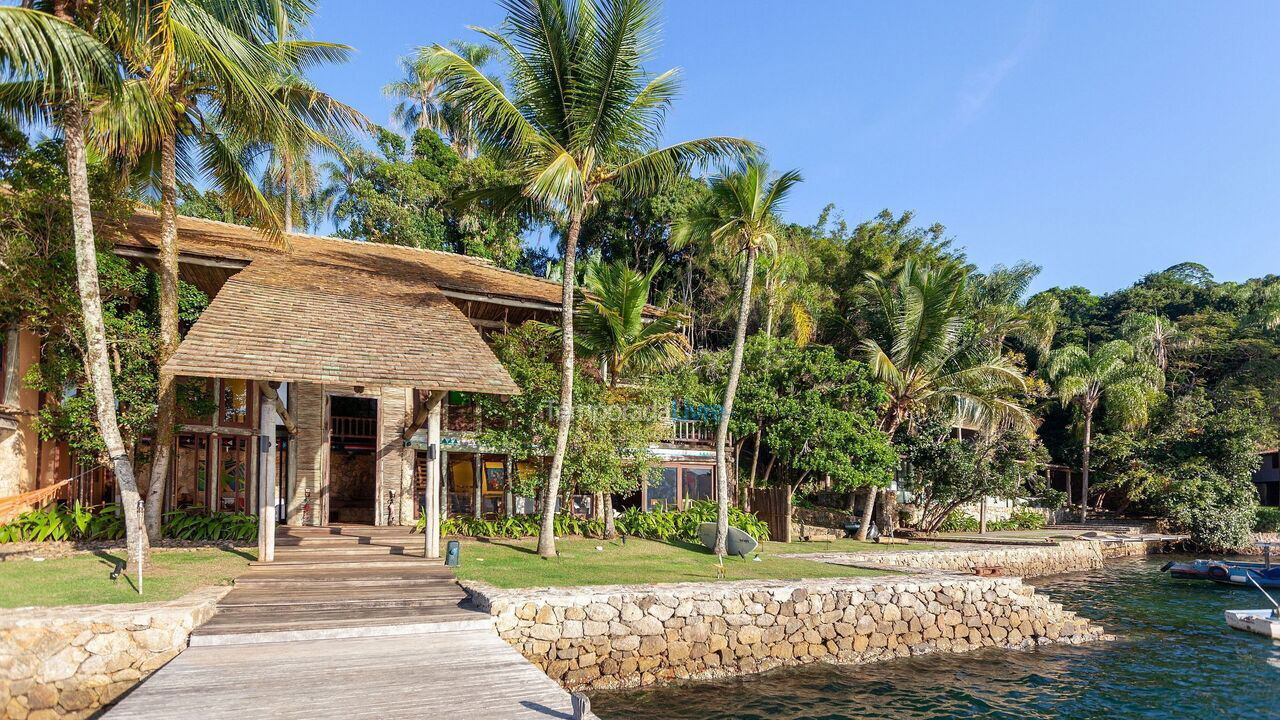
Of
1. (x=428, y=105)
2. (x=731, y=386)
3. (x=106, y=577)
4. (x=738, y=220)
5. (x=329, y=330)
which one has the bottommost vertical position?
(x=106, y=577)

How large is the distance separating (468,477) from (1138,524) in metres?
30.5

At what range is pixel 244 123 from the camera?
500 inches

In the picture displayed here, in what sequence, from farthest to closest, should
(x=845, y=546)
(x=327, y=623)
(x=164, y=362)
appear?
(x=845, y=546) → (x=164, y=362) → (x=327, y=623)

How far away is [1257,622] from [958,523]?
52.6ft

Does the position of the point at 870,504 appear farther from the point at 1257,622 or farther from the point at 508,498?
the point at 508,498

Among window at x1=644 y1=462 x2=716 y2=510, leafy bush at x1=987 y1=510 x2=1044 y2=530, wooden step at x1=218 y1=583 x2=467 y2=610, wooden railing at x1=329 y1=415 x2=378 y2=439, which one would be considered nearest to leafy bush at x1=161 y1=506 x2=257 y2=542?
wooden railing at x1=329 y1=415 x2=378 y2=439

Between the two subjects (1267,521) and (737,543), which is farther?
(1267,521)

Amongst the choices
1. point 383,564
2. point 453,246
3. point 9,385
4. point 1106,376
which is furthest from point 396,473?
point 1106,376

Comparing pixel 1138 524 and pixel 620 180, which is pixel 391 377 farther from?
pixel 1138 524

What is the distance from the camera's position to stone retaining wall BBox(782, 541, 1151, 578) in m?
19.2

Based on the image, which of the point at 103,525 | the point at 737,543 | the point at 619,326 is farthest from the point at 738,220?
the point at 103,525

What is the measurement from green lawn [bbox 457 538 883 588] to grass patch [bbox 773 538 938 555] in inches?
68.7

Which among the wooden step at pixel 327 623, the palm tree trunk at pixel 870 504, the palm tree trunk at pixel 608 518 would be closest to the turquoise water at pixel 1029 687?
the wooden step at pixel 327 623

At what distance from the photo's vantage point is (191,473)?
17.0 metres
